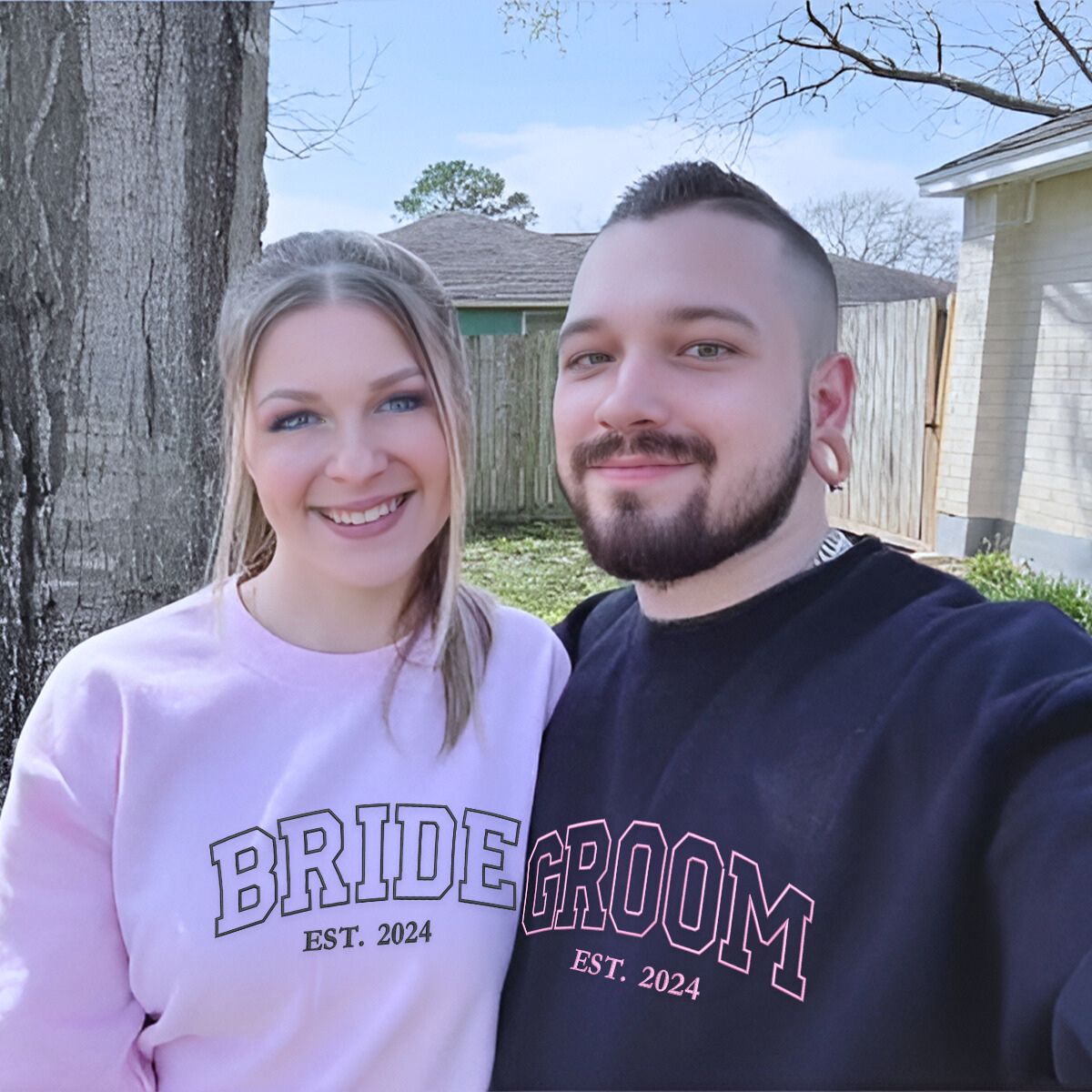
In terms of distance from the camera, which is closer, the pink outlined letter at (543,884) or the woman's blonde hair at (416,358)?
the pink outlined letter at (543,884)

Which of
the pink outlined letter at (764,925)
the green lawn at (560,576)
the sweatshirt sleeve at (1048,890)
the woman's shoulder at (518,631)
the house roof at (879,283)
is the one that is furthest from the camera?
the house roof at (879,283)

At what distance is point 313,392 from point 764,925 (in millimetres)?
1017

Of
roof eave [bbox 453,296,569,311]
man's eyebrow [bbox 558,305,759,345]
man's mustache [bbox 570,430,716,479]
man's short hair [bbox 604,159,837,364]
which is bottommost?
man's mustache [bbox 570,430,716,479]

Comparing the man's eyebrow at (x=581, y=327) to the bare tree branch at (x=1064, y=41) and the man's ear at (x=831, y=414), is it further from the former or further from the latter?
the bare tree branch at (x=1064, y=41)

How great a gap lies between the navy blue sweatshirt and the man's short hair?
1.27ft

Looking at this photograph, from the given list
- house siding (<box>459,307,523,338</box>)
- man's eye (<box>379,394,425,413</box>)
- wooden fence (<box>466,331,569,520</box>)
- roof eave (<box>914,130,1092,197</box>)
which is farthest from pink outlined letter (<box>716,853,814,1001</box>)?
house siding (<box>459,307,523,338</box>)

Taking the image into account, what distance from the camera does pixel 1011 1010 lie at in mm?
1192

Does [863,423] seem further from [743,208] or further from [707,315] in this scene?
[707,315]

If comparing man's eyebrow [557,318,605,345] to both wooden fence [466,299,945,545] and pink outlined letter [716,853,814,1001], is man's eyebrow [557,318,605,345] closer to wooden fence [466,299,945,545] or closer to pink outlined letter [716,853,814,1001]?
pink outlined letter [716,853,814,1001]

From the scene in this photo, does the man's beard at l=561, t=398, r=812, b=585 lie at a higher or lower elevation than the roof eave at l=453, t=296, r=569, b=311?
lower

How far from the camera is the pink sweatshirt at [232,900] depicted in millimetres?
Answer: 1562

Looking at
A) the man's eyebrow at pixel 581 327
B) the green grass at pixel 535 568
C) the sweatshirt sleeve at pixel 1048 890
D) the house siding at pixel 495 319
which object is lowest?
the green grass at pixel 535 568

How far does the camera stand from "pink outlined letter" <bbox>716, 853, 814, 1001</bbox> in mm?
1348

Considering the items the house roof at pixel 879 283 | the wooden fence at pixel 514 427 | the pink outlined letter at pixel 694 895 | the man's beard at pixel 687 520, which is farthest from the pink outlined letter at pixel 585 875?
the house roof at pixel 879 283
